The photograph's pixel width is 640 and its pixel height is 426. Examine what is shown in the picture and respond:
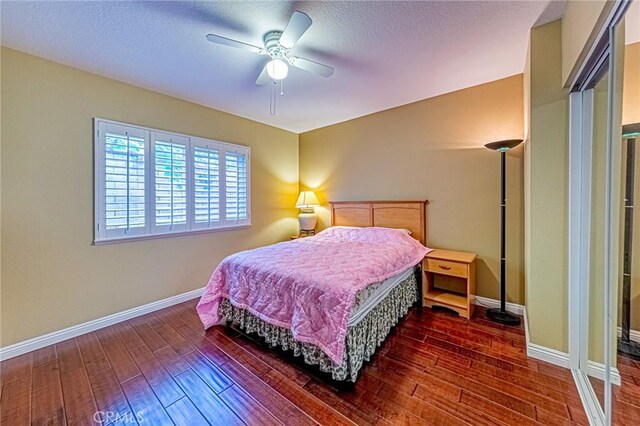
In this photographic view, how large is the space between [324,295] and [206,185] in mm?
2575

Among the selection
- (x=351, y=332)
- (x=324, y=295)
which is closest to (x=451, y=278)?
(x=351, y=332)

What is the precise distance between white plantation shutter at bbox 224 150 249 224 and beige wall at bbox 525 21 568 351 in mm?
3517

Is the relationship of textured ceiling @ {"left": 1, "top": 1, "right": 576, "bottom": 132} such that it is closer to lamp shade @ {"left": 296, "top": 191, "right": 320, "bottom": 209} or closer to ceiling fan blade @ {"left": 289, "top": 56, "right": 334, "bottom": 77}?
ceiling fan blade @ {"left": 289, "top": 56, "right": 334, "bottom": 77}

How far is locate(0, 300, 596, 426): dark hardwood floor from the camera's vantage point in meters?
1.53

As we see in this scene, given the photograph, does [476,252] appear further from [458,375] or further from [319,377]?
[319,377]

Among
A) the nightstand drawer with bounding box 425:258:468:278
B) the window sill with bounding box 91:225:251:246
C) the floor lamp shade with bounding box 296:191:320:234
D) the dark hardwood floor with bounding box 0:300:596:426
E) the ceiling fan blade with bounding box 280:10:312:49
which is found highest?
the ceiling fan blade with bounding box 280:10:312:49

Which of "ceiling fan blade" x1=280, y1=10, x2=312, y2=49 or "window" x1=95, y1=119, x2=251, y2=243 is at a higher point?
"ceiling fan blade" x1=280, y1=10, x2=312, y2=49

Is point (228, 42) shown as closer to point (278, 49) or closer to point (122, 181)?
point (278, 49)

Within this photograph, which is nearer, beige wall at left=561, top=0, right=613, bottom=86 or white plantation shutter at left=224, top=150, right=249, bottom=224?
beige wall at left=561, top=0, right=613, bottom=86

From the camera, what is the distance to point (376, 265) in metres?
2.22

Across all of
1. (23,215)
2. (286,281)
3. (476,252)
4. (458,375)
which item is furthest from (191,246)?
(476,252)

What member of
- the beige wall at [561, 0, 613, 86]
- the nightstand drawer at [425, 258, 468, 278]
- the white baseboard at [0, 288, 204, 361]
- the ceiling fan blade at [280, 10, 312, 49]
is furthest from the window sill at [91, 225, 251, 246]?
the beige wall at [561, 0, 613, 86]

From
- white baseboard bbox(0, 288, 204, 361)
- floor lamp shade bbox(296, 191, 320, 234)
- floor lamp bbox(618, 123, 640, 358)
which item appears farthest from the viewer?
floor lamp shade bbox(296, 191, 320, 234)

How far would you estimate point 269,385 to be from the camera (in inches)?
70.8
